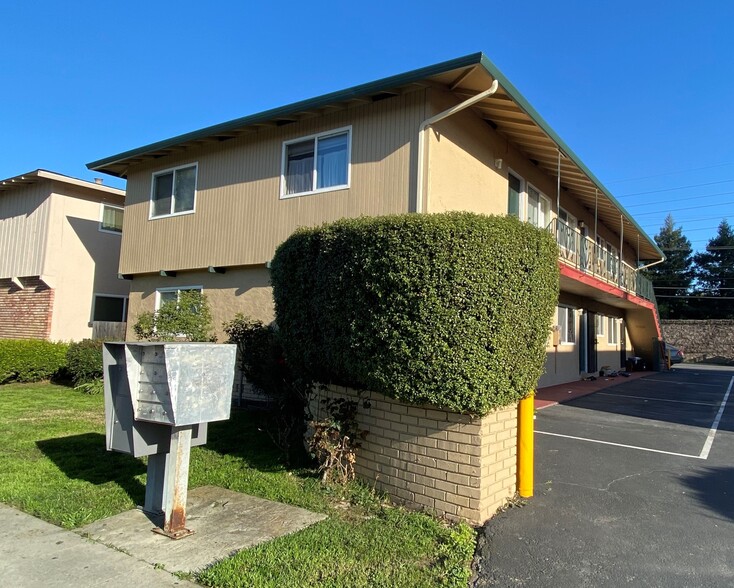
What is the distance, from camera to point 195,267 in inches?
483

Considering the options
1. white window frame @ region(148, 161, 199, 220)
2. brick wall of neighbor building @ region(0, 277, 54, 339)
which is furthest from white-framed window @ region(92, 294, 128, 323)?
white window frame @ region(148, 161, 199, 220)

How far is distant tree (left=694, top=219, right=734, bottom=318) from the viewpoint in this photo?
56.8 metres

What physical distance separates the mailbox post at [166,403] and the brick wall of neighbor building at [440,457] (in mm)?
1591

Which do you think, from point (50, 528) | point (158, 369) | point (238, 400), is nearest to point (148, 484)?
point (50, 528)

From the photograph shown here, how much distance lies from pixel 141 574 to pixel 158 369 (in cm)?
150

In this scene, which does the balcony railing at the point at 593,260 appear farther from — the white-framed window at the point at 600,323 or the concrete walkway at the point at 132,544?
the concrete walkway at the point at 132,544

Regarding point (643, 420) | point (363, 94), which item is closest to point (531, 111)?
point (363, 94)

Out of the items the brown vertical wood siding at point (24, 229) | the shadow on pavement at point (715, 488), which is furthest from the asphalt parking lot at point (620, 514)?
the brown vertical wood siding at point (24, 229)

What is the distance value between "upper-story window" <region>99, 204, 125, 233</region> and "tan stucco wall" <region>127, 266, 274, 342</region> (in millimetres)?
4318

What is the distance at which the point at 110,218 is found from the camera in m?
16.8

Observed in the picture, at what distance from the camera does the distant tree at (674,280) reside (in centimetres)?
5847

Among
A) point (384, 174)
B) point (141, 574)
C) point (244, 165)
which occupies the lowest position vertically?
point (141, 574)

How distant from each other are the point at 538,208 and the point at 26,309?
14992mm

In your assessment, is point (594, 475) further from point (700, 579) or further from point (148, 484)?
point (148, 484)
